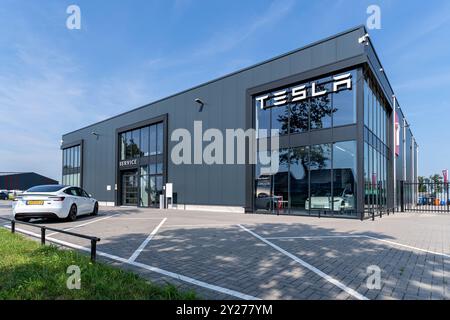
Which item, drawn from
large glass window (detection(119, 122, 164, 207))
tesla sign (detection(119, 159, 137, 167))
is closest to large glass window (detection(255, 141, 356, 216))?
large glass window (detection(119, 122, 164, 207))

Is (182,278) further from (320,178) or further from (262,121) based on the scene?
(262,121)

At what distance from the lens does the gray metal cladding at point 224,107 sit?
608 inches

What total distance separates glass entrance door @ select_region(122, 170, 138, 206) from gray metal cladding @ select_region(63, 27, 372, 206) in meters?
5.01

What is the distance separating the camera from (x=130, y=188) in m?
28.2

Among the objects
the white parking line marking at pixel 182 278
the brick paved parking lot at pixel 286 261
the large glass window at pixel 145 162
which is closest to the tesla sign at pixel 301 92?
the brick paved parking lot at pixel 286 261

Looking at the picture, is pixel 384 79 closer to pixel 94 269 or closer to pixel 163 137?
pixel 163 137

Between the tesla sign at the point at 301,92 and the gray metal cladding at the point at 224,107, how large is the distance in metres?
0.87

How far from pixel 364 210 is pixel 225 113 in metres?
10.3

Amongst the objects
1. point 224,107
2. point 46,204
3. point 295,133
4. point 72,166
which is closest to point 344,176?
point 295,133

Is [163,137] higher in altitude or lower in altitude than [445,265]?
higher

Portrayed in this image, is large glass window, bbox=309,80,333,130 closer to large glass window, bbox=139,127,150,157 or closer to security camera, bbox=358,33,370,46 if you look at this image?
security camera, bbox=358,33,370,46

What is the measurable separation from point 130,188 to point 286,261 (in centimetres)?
2456

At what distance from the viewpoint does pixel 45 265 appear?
4988mm
